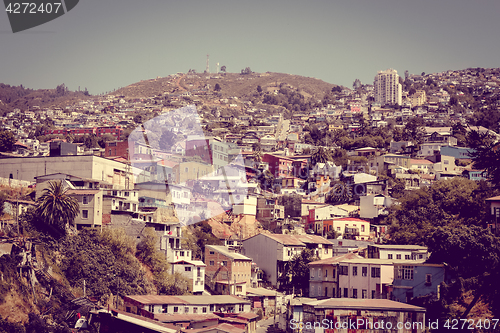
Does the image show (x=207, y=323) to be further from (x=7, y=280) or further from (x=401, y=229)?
(x=401, y=229)

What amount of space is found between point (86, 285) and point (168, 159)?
28165 mm

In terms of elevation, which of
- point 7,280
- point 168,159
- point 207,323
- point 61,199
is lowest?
point 207,323

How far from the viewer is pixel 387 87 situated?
182m

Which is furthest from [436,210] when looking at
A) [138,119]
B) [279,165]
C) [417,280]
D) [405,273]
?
[138,119]

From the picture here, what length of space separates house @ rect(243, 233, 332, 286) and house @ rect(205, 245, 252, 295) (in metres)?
3.09

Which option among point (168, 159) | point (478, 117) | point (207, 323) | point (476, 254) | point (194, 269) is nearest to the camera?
point (207, 323)

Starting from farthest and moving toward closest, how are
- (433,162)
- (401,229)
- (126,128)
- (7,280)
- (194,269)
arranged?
(126,128)
(433,162)
(401,229)
(194,269)
(7,280)

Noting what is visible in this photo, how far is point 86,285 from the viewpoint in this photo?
122 ft

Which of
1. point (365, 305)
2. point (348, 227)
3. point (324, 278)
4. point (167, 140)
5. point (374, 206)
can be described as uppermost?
point (167, 140)

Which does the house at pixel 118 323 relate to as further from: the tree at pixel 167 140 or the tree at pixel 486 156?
the tree at pixel 167 140

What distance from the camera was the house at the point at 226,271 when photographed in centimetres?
4422

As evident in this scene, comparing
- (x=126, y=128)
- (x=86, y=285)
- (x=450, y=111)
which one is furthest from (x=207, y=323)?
(x=450, y=111)

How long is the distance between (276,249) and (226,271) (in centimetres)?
542

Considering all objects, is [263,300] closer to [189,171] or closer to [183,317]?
[183,317]
